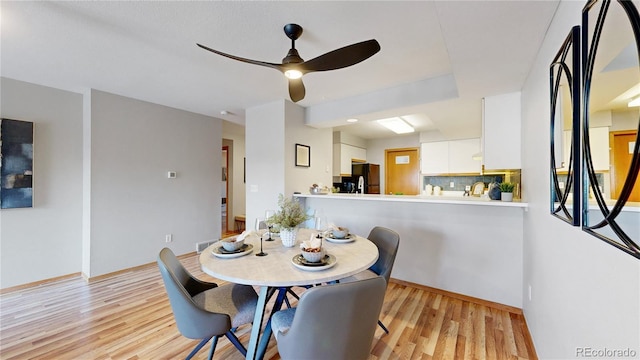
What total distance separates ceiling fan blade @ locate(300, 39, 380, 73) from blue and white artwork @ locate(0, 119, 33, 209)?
11.1 ft

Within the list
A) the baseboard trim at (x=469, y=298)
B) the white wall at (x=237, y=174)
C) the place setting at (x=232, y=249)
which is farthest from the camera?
the white wall at (x=237, y=174)

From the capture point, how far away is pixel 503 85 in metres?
2.31

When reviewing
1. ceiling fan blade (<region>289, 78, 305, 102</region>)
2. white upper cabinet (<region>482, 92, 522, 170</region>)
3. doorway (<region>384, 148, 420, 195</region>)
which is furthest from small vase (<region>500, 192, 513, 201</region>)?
doorway (<region>384, 148, 420, 195</region>)

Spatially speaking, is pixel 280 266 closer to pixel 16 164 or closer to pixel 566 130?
pixel 566 130

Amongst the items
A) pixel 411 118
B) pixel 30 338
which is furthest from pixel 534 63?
pixel 30 338

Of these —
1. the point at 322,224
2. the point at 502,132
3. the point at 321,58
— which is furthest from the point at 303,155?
the point at 502,132

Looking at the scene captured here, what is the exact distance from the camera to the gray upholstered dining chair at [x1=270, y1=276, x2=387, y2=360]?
3.63 feet

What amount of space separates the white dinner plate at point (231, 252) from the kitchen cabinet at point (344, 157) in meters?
3.69

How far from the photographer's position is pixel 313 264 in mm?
1476

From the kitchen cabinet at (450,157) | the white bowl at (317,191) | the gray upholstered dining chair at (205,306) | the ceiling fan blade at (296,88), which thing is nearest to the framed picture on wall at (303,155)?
the white bowl at (317,191)

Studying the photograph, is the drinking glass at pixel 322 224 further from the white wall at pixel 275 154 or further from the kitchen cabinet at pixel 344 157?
the kitchen cabinet at pixel 344 157

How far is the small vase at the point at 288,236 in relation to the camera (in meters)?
1.85

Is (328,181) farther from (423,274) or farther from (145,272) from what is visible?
(145,272)

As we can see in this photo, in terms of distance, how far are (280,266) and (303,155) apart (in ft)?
8.08
